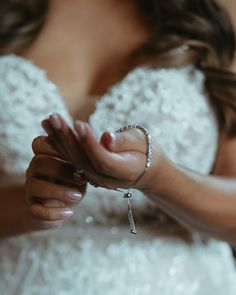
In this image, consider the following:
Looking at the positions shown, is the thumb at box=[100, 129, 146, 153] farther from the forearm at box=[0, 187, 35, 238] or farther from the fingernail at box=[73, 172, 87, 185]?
the forearm at box=[0, 187, 35, 238]

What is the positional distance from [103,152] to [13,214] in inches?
16.0

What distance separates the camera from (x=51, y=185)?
0.80m

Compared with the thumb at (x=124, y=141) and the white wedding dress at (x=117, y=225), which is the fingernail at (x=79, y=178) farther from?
the white wedding dress at (x=117, y=225)

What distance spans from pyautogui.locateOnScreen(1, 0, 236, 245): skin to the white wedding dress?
0.05 meters

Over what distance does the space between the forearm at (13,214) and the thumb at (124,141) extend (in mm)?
344

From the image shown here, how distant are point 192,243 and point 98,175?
41 centimetres

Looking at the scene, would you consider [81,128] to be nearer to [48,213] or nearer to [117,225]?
[48,213]

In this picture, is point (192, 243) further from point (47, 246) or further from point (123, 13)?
point (123, 13)

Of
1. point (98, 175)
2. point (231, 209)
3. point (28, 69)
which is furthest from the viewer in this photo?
point (28, 69)

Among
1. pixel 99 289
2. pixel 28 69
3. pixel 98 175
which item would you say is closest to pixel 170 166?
pixel 98 175

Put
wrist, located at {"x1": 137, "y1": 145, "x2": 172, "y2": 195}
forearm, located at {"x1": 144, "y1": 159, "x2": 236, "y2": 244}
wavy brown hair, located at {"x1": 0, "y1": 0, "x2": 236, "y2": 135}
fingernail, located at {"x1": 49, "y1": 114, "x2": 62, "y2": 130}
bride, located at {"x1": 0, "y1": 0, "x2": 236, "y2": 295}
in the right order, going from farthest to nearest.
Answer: wavy brown hair, located at {"x1": 0, "y1": 0, "x2": 236, "y2": 135}, bride, located at {"x1": 0, "y1": 0, "x2": 236, "y2": 295}, forearm, located at {"x1": 144, "y1": 159, "x2": 236, "y2": 244}, wrist, located at {"x1": 137, "y1": 145, "x2": 172, "y2": 195}, fingernail, located at {"x1": 49, "y1": 114, "x2": 62, "y2": 130}

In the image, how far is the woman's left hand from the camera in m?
0.66

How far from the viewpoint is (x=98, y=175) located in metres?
0.72

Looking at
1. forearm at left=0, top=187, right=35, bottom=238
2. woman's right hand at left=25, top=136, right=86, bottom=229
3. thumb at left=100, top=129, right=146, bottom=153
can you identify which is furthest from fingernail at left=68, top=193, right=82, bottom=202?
forearm at left=0, top=187, right=35, bottom=238
